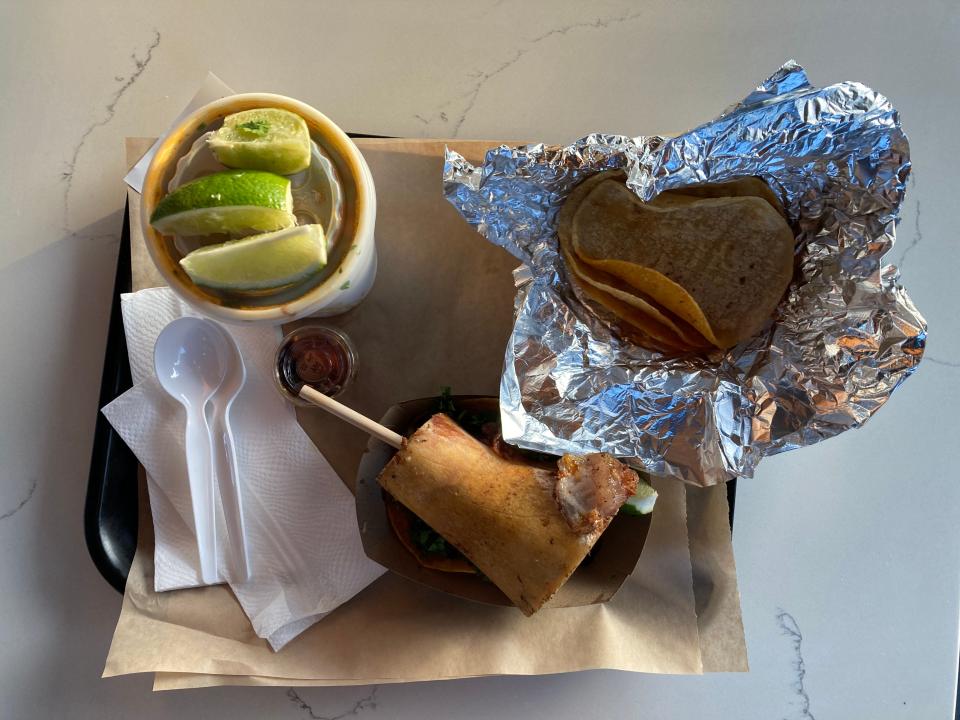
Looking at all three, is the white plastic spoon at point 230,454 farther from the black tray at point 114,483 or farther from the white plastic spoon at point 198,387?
the black tray at point 114,483

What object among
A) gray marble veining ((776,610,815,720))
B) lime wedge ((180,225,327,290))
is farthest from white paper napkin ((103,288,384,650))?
gray marble veining ((776,610,815,720))

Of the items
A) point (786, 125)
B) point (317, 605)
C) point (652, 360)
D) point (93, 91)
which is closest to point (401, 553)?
point (317, 605)

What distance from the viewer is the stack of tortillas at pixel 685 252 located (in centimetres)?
110

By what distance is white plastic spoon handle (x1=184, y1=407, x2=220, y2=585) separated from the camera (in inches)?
45.0

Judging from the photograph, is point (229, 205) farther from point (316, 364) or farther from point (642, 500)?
point (642, 500)

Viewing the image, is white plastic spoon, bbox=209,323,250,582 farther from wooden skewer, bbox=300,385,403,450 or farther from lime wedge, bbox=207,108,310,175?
lime wedge, bbox=207,108,310,175

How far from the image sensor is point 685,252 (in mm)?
1119

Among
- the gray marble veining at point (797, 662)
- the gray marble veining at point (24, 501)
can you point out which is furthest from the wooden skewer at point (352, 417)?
the gray marble veining at point (797, 662)

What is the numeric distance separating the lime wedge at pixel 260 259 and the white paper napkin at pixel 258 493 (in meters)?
0.26

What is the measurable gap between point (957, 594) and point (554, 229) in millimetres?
905

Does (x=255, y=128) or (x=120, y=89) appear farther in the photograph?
(x=120, y=89)

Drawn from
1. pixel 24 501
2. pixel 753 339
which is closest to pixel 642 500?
pixel 753 339

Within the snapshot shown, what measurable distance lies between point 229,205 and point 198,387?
39cm

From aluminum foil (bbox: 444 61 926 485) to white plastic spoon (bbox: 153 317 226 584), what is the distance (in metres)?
0.46
